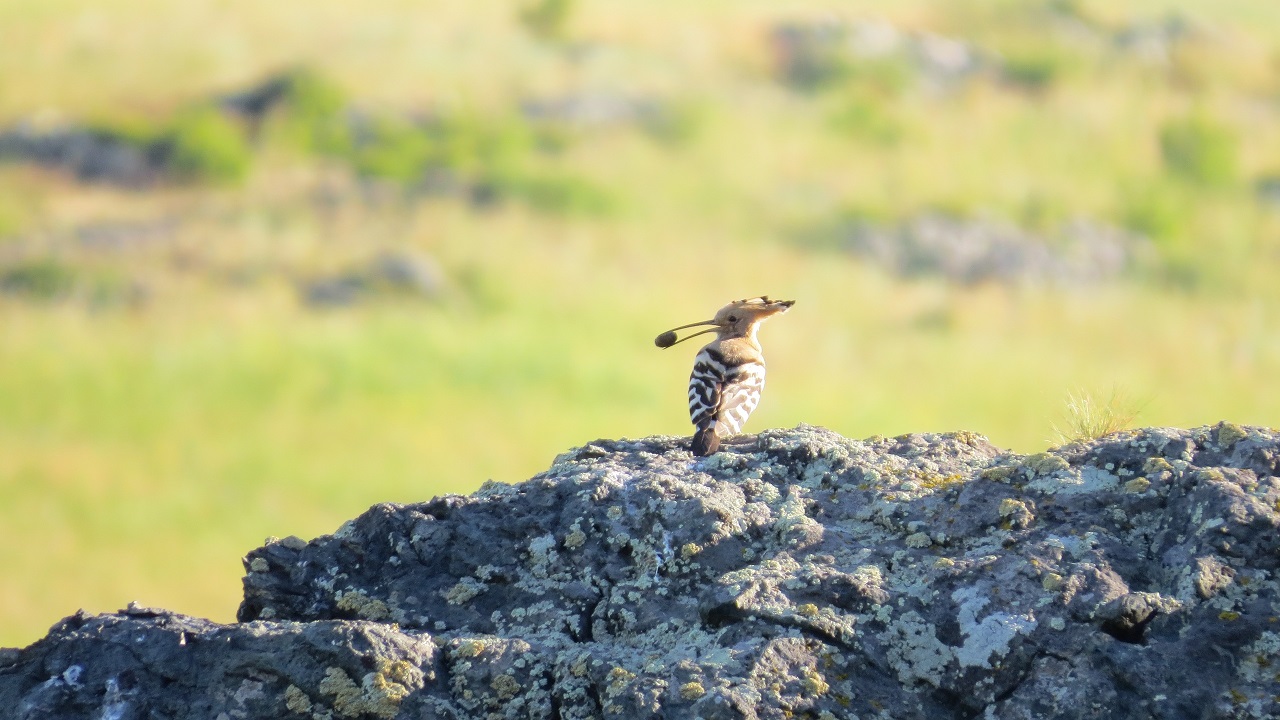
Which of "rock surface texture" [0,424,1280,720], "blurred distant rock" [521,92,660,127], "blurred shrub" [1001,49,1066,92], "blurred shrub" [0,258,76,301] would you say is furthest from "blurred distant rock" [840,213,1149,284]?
"rock surface texture" [0,424,1280,720]

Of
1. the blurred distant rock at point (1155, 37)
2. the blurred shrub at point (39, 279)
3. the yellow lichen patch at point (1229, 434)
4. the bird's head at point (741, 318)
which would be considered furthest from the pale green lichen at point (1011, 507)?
the blurred distant rock at point (1155, 37)

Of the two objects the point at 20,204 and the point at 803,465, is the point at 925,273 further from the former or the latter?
the point at 803,465

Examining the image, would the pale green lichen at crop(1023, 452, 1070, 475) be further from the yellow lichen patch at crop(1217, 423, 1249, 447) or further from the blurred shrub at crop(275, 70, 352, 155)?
the blurred shrub at crop(275, 70, 352, 155)

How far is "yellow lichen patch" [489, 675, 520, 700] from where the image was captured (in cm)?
473

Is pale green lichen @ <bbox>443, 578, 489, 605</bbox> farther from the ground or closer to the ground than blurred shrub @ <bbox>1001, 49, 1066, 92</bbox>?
closer to the ground

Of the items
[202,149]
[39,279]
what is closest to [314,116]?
[202,149]

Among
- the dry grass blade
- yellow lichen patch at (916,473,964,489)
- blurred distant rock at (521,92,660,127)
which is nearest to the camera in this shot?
yellow lichen patch at (916,473,964,489)

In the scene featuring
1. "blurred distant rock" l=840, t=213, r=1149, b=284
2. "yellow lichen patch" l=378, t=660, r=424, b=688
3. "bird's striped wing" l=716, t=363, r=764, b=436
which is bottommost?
"yellow lichen patch" l=378, t=660, r=424, b=688

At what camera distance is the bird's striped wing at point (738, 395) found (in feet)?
24.9

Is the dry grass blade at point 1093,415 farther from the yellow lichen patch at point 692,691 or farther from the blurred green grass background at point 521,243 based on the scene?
the blurred green grass background at point 521,243

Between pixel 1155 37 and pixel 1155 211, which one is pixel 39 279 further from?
pixel 1155 37

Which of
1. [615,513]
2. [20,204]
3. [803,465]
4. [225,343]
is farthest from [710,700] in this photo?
[20,204]

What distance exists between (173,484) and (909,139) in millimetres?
34115

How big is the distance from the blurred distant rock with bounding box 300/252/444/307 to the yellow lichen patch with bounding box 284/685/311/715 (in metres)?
38.3
